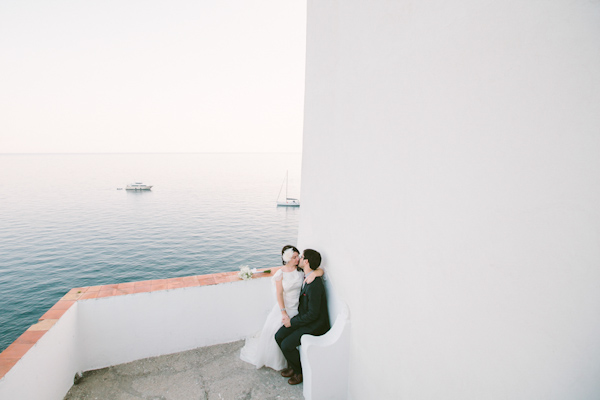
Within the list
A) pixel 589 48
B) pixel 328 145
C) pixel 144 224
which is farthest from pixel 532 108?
pixel 144 224

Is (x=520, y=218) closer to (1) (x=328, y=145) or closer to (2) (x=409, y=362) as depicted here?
(2) (x=409, y=362)

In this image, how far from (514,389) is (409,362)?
0.67 meters

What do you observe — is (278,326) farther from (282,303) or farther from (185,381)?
(185,381)

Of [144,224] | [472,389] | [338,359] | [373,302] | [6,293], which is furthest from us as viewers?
[144,224]

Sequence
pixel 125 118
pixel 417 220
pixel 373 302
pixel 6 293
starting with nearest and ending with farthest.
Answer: pixel 417 220
pixel 373 302
pixel 6 293
pixel 125 118

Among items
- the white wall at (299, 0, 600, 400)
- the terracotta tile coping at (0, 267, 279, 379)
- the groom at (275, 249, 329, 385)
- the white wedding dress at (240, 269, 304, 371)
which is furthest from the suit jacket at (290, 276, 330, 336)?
the terracotta tile coping at (0, 267, 279, 379)

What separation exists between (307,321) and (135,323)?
75.5 inches

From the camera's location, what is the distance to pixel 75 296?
9.89 ft

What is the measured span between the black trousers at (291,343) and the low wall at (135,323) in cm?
71

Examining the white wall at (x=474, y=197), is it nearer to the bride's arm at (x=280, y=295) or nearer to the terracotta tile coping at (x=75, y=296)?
the bride's arm at (x=280, y=295)

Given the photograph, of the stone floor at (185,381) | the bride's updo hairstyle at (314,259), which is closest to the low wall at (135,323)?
the stone floor at (185,381)

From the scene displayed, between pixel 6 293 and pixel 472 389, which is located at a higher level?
pixel 472 389

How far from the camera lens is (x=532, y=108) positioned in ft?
3.12

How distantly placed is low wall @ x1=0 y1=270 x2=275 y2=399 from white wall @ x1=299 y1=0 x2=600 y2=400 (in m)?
1.70
